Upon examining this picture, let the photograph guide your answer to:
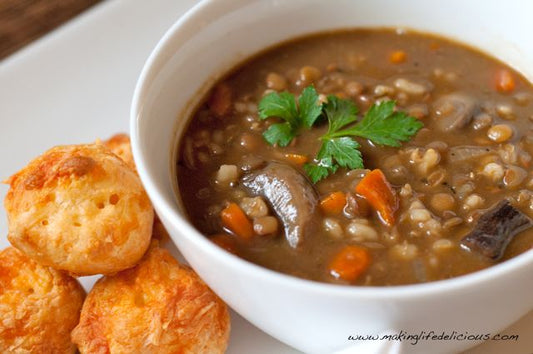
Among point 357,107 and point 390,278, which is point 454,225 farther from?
point 357,107

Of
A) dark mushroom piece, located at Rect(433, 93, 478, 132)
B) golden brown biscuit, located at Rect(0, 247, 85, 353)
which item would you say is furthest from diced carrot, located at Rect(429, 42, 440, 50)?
golden brown biscuit, located at Rect(0, 247, 85, 353)

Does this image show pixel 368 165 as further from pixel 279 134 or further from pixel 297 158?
pixel 279 134

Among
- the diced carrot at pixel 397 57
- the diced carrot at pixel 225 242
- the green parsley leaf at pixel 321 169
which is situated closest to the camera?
the diced carrot at pixel 225 242

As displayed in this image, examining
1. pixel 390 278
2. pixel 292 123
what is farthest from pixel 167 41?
pixel 390 278

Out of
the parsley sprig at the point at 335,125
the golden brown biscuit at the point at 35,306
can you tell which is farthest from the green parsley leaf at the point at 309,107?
the golden brown biscuit at the point at 35,306

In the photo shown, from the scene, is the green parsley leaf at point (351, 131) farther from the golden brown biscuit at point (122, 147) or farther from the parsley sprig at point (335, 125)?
the golden brown biscuit at point (122, 147)
